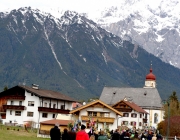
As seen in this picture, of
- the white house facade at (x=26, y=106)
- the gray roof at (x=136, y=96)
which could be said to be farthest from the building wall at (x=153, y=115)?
the white house facade at (x=26, y=106)

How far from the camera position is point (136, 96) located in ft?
433

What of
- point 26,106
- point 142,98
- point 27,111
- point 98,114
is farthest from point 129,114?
point 142,98

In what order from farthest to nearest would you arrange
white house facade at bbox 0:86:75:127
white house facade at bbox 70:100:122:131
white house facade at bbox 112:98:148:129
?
white house facade at bbox 112:98:148:129, white house facade at bbox 0:86:75:127, white house facade at bbox 70:100:122:131

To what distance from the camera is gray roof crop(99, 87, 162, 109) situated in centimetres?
12950

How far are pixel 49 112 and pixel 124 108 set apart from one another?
19.3m

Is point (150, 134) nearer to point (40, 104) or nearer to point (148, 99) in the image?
point (40, 104)

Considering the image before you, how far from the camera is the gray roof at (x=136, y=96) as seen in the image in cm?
12950

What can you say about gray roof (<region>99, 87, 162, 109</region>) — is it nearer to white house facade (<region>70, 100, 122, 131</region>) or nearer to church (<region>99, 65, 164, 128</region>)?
church (<region>99, 65, 164, 128</region>)

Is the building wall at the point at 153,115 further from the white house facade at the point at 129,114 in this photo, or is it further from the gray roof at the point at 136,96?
the white house facade at the point at 129,114

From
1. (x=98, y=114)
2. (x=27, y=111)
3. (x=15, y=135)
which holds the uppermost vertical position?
(x=27, y=111)

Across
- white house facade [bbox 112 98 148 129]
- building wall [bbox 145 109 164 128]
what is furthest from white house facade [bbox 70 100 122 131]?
building wall [bbox 145 109 164 128]

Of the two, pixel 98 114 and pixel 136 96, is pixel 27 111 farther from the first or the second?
pixel 136 96

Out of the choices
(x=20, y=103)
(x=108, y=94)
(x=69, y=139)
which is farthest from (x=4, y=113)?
(x=69, y=139)

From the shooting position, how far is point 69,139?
1340 inches
